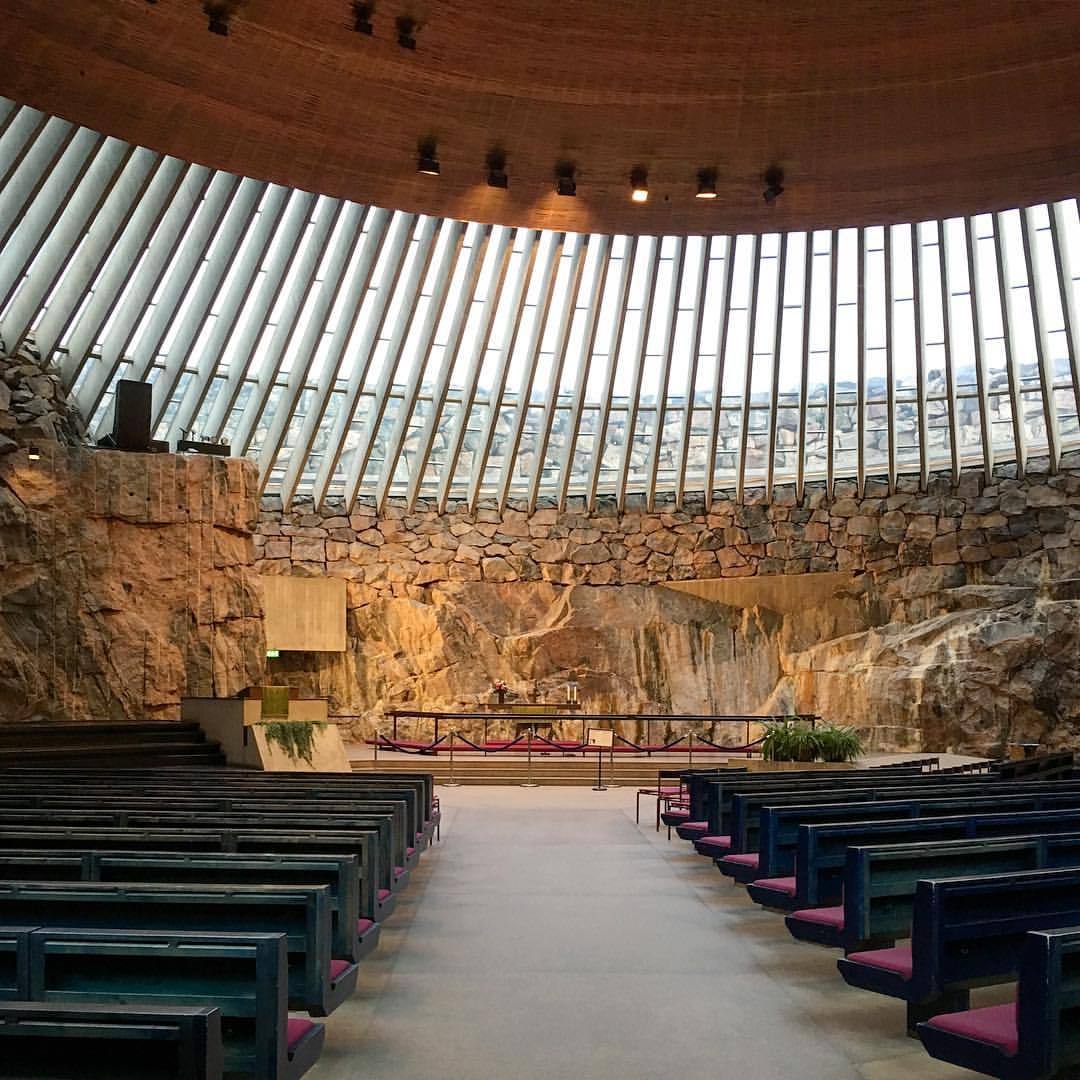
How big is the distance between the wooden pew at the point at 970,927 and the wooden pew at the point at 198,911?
6.30 feet

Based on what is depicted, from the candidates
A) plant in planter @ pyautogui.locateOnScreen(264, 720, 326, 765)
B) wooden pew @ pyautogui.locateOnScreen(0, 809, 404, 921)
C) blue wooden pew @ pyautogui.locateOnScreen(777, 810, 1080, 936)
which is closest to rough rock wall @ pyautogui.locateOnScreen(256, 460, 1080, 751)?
plant in planter @ pyautogui.locateOnScreen(264, 720, 326, 765)

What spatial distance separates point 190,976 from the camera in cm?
288

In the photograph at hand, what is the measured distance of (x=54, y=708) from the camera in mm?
13422

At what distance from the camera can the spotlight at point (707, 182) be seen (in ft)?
31.4

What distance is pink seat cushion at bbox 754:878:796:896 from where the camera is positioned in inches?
208

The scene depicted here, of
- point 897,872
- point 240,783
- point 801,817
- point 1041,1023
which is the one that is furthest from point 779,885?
point 240,783

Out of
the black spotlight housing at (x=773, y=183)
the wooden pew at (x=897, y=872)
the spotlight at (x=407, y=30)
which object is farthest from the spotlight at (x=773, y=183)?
the wooden pew at (x=897, y=872)

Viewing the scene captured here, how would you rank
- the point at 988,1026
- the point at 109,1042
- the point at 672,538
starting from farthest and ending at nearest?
1. the point at 672,538
2. the point at 988,1026
3. the point at 109,1042

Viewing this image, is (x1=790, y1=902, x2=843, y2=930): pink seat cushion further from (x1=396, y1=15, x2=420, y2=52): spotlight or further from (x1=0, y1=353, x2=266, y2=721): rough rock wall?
(x1=0, y1=353, x2=266, y2=721): rough rock wall

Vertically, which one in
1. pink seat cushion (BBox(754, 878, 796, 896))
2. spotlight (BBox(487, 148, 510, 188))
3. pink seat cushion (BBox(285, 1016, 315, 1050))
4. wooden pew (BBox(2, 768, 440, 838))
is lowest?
pink seat cushion (BBox(285, 1016, 315, 1050))

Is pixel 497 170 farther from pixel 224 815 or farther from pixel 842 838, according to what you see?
pixel 842 838

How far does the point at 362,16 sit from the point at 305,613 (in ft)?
41.6

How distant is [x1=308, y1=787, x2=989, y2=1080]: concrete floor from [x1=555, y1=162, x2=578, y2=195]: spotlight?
19.1 ft

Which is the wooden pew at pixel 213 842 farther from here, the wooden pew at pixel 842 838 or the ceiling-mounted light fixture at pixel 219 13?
the ceiling-mounted light fixture at pixel 219 13
